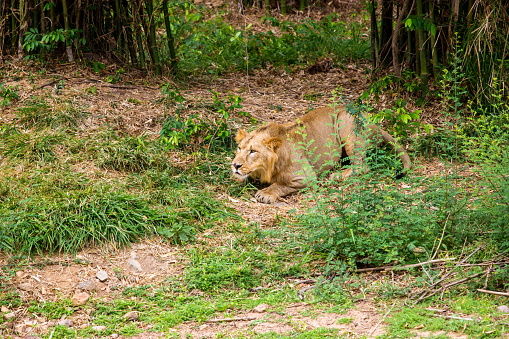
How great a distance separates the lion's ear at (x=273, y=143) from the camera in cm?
739

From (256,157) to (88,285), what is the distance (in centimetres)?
270

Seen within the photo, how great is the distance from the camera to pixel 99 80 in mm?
9445

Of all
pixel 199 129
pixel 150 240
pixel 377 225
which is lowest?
pixel 150 240

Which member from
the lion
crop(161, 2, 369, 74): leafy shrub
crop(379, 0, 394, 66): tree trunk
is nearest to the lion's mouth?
the lion

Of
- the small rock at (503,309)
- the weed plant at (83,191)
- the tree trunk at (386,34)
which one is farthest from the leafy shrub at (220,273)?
the tree trunk at (386,34)

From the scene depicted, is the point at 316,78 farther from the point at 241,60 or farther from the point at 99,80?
the point at 99,80

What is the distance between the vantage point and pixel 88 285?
17.4 ft

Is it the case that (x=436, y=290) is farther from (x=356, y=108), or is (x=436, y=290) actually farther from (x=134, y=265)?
(x=134, y=265)

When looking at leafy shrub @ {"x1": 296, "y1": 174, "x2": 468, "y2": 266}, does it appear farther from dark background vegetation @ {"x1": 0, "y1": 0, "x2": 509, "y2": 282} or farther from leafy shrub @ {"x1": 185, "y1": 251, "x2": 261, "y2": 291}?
leafy shrub @ {"x1": 185, "y1": 251, "x2": 261, "y2": 291}

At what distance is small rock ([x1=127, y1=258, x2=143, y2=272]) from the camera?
A: 18.6 ft

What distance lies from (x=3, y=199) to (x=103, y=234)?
1237mm

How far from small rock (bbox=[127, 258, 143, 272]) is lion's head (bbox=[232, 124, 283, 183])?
1.95 meters

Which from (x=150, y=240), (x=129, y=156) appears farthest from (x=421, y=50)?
(x=150, y=240)

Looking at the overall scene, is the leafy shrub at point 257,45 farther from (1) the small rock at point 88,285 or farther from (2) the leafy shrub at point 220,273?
(1) the small rock at point 88,285
